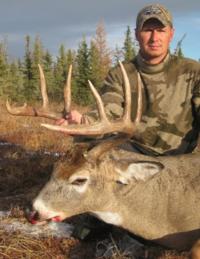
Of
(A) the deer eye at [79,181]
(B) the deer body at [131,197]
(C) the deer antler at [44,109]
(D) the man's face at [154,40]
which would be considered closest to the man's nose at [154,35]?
(D) the man's face at [154,40]

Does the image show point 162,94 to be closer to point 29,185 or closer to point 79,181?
point 79,181

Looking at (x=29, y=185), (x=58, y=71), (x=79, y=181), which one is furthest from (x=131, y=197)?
(x=58, y=71)

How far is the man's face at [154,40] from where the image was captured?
629cm

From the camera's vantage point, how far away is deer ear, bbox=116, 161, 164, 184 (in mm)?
4738

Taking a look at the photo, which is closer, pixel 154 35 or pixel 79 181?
pixel 79 181

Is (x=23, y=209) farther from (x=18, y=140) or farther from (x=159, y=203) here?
(x=18, y=140)

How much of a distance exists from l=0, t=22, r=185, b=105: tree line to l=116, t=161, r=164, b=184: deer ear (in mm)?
32164

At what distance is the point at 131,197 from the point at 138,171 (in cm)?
29

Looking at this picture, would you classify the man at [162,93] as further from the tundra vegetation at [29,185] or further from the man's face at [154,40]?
the tundra vegetation at [29,185]

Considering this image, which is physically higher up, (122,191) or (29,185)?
(122,191)

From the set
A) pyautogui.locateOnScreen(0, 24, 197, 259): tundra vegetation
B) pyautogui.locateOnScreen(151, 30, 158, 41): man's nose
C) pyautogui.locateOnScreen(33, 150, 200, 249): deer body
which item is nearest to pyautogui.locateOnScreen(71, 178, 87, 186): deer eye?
pyautogui.locateOnScreen(33, 150, 200, 249): deer body

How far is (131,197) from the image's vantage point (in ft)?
16.5

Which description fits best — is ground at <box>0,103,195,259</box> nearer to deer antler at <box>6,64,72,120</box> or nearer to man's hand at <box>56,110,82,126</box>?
man's hand at <box>56,110,82,126</box>

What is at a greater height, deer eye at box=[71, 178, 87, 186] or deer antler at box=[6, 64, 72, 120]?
deer antler at box=[6, 64, 72, 120]
